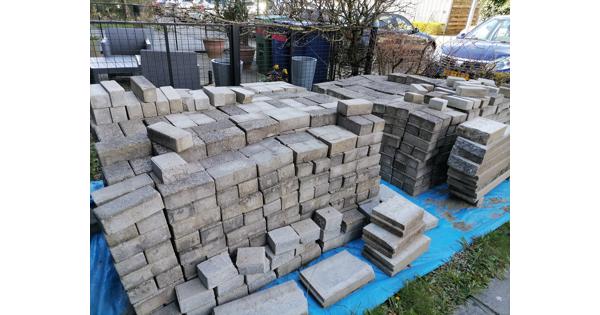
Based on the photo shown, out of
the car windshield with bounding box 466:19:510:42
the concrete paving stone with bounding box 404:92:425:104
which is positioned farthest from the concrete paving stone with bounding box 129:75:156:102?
the car windshield with bounding box 466:19:510:42

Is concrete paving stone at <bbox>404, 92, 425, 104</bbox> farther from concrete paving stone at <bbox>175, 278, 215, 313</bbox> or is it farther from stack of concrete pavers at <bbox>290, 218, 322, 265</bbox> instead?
concrete paving stone at <bbox>175, 278, 215, 313</bbox>

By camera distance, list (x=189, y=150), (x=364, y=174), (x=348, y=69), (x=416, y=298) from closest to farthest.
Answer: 1. (x=189, y=150)
2. (x=416, y=298)
3. (x=364, y=174)
4. (x=348, y=69)

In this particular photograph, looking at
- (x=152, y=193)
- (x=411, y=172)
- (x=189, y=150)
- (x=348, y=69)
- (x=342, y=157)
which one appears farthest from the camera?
(x=348, y=69)

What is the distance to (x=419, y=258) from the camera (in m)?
3.56

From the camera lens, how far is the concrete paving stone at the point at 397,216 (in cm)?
322

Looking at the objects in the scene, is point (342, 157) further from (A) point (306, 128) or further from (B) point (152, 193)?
(B) point (152, 193)

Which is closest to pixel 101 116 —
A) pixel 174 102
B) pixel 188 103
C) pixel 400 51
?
pixel 174 102

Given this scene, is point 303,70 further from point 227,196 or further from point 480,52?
point 227,196

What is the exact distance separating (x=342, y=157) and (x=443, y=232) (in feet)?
5.91

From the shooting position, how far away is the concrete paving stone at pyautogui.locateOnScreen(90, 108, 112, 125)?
3.07 metres

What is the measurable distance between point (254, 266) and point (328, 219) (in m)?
0.97

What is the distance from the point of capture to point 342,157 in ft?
11.4

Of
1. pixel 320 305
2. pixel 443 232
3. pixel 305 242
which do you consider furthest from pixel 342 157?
pixel 443 232

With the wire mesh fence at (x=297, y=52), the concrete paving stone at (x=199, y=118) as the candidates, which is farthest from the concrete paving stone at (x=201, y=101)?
the wire mesh fence at (x=297, y=52)
